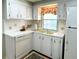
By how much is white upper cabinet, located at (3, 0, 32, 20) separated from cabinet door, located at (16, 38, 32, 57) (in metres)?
0.95

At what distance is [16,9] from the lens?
312 cm

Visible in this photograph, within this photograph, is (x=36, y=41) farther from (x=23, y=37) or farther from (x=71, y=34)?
(x=71, y=34)

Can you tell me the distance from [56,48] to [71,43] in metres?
0.77

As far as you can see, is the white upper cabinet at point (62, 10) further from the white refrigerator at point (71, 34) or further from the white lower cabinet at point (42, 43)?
the white lower cabinet at point (42, 43)

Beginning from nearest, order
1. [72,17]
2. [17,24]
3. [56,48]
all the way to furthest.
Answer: [72,17] < [56,48] < [17,24]

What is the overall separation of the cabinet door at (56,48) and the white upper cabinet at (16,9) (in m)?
1.70

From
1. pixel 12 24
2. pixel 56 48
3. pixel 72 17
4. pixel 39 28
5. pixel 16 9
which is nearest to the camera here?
pixel 72 17

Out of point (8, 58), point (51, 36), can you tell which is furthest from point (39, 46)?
point (8, 58)

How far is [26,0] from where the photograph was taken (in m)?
3.61

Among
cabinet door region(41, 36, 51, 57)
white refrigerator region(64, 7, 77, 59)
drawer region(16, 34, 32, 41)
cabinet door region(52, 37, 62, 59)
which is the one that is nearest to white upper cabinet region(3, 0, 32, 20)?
drawer region(16, 34, 32, 41)

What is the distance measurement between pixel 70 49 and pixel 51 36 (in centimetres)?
91

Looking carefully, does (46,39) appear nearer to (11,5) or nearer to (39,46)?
(39,46)

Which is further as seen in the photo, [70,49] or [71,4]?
[71,4]

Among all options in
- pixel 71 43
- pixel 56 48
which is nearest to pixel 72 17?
pixel 71 43
